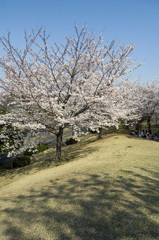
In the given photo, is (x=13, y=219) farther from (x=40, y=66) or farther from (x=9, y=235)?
(x=40, y=66)

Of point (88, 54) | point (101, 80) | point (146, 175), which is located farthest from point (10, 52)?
point (146, 175)

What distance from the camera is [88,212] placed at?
4.69 meters

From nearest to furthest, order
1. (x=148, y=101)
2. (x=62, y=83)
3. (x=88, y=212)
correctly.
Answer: (x=88, y=212)
(x=62, y=83)
(x=148, y=101)

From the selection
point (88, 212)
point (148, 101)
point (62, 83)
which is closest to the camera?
point (88, 212)

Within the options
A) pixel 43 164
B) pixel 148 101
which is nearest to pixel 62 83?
pixel 43 164

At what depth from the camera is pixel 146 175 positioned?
7.52m

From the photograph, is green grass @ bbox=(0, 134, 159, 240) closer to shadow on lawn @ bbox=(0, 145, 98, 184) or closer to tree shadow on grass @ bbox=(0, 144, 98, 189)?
tree shadow on grass @ bbox=(0, 144, 98, 189)

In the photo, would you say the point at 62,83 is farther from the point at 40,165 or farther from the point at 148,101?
the point at 148,101

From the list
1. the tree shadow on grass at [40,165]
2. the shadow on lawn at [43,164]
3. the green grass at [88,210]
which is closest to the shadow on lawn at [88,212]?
the green grass at [88,210]

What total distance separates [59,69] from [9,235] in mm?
10023

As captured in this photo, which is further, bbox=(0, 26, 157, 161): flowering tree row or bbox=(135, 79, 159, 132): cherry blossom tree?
bbox=(135, 79, 159, 132): cherry blossom tree

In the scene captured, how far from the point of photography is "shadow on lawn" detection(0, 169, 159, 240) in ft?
12.9

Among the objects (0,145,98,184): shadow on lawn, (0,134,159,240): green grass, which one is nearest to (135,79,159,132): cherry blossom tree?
(0,145,98,184): shadow on lawn

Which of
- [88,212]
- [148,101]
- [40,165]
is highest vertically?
[148,101]
